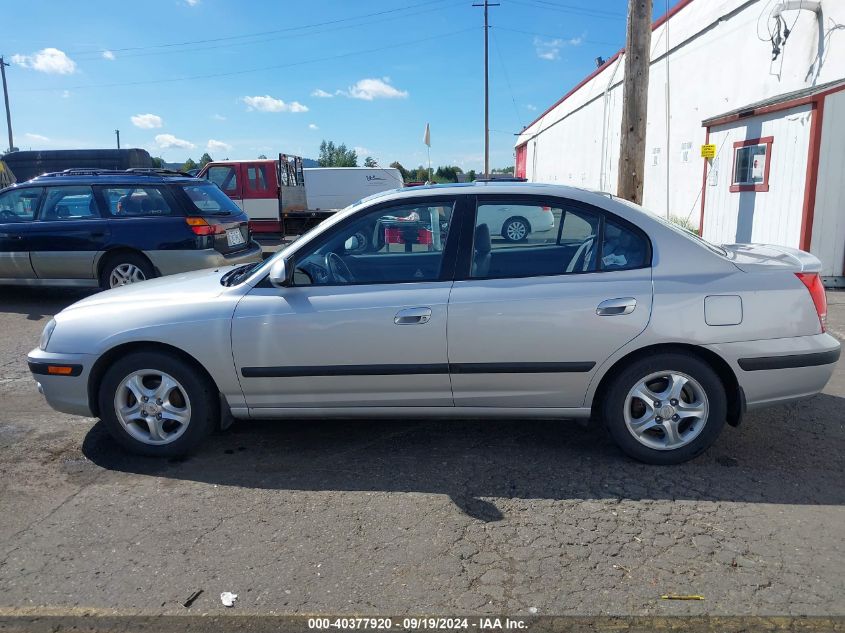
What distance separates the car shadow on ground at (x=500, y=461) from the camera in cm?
360

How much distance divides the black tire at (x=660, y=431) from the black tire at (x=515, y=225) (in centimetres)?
97

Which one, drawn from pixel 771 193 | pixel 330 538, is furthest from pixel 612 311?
pixel 771 193

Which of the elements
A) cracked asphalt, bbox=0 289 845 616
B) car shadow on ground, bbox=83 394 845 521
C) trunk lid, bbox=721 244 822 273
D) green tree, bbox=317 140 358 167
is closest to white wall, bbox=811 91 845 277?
car shadow on ground, bbox=83 394 845 521

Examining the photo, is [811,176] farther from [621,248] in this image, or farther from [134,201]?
[134,201]

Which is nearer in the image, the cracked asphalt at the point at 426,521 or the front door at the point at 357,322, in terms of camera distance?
the cracked asphalt at the point at 426,521

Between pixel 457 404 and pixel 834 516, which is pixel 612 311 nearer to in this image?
pixel 457 404

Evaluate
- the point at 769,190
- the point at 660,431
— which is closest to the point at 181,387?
the point at 660,431

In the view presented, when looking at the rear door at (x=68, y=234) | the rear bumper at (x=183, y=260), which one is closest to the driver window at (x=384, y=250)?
the rear bumper at (x=183, y=260)

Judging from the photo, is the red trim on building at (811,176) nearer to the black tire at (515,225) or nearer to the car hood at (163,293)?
the black tire at (515,225)

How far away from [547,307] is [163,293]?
2.34 meters

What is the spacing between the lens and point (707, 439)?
3.78 m

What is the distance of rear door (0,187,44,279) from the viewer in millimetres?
8844

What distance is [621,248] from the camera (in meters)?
3.81

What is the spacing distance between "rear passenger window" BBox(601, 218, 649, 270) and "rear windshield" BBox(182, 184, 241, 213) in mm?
6398
